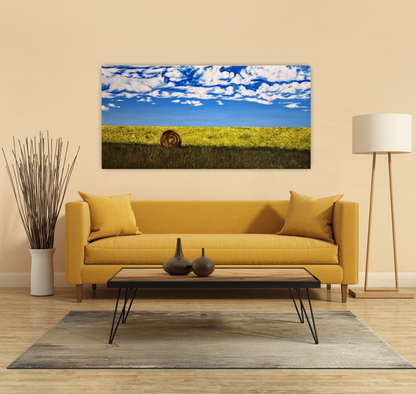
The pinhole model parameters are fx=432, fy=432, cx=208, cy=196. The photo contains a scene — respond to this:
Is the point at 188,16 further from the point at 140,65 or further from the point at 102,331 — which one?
the point at 102,331

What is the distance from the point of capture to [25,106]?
444cm

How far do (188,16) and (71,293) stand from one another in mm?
2994

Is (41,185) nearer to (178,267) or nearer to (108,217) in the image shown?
(108,217)

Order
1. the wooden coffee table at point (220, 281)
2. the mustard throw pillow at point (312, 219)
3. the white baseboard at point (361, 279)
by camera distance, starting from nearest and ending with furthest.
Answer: the wooden coffee table at point (220, 281) → the mustard throw pillow at point (312, 219) → the white baseboard at point (361, 279)

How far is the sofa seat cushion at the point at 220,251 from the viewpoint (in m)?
3.60

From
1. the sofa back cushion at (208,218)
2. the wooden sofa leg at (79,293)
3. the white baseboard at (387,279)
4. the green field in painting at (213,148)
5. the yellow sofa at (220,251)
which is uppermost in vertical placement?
the green field in painting at (213,148)

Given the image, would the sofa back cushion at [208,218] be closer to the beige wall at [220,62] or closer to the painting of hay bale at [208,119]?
the beige wall at [220,62]

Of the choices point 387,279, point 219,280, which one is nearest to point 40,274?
point 219,280

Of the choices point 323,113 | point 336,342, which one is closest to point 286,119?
point 323,113

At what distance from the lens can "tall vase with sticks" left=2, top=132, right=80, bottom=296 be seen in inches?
153

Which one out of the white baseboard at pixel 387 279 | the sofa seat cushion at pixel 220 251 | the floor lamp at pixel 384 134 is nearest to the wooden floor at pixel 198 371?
the sofa seat cushion at pixel 220 251

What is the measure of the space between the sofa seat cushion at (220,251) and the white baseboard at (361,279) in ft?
3.17

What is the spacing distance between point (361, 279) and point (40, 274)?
3118 mm

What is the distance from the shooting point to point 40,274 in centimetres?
386
